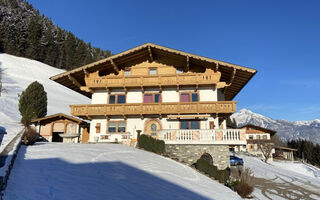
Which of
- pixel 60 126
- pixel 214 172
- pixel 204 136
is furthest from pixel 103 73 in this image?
pixel 214 172

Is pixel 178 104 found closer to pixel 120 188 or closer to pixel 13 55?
pixel 120 188

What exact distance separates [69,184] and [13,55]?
291 ft

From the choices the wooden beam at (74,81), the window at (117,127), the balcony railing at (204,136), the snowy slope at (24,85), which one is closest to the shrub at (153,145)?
the balcony railing at (204,136)

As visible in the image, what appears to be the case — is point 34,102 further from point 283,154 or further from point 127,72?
point 283,154

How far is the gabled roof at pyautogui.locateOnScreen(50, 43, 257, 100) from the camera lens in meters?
23.2

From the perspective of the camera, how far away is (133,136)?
23719mm

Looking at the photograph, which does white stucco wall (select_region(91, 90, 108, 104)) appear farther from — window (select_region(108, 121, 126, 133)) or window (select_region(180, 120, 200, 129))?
window (select_region(180, 120, 200, 129))

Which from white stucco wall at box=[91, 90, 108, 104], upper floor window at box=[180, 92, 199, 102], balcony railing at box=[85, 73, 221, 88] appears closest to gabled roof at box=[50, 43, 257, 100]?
balcony railing at box=[85, 73, 221, 88]

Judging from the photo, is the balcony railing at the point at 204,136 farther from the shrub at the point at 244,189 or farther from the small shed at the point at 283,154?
the small shed at the point at 283,154

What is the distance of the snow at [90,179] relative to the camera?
22.9ft

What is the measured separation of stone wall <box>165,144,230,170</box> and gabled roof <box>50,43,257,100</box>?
7.76m

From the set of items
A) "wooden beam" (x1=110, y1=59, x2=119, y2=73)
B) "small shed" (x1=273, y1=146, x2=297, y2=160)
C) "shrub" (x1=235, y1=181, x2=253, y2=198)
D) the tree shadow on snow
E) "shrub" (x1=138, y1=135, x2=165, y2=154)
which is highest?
"wooden beam" (x1=110, y1=59, x2=119, y2=73)

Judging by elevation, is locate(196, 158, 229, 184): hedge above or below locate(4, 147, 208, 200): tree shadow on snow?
below

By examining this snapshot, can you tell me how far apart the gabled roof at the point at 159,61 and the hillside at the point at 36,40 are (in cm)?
7007
